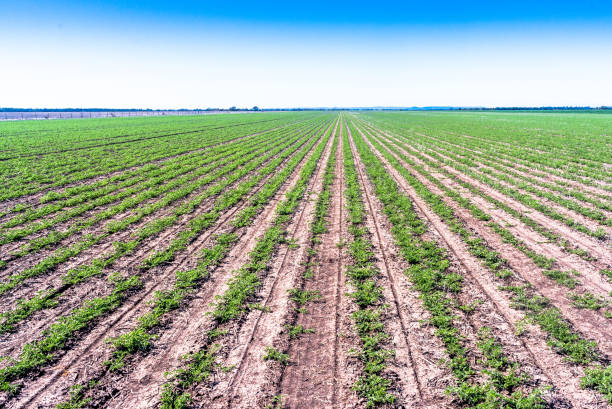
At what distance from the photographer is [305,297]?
6.44 metres

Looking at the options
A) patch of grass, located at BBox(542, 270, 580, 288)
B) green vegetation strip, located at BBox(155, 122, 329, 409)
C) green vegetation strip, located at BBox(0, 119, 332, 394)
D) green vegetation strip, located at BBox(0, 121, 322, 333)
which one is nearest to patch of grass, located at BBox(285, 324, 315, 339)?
green vegetation strip, located at BBox(155, 122, 329, 409)

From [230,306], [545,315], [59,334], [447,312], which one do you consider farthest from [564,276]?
[59,334]

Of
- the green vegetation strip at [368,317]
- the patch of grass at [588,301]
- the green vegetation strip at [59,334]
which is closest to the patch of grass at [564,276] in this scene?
the patch of grass at [588,301]

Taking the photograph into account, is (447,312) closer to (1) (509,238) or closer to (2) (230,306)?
(2) (230,306)

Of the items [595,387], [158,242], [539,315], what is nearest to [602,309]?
[539,315]

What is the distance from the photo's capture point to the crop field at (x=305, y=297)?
14.3 ft

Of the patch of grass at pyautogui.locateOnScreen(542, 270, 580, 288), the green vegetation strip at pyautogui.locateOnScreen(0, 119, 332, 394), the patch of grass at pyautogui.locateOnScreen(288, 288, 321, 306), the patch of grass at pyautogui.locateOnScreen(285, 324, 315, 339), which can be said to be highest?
the patch of grass at pyautogui.locateOnScreen(542, 270, 580, 288)

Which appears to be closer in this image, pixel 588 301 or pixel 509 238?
pixel 588 301

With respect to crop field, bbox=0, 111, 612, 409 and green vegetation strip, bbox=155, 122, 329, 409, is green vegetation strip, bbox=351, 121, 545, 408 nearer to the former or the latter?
crop field, bbox=0, 111, 612, 409

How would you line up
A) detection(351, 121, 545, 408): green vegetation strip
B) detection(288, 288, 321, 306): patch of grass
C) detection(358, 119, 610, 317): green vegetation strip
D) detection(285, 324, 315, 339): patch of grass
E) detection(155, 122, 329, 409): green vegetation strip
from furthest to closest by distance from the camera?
detection(358, 119, 610, 317): green vegetation strip, detection(288, 288, 321, 306): patch of grass, detection(285, 324, 315, 339): patch of grass, detection(155, 122, 329, 409): green vegetation strip, detection(351, 121, 545, 408): green vegetation strip

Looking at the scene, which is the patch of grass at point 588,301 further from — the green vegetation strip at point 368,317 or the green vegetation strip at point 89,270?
the green vegetation strip at point 89,270

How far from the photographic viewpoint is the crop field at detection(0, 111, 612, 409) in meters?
4.37

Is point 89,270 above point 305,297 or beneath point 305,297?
above

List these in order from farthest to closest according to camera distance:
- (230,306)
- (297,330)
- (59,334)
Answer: (230,306), (297,330), (59,334)
